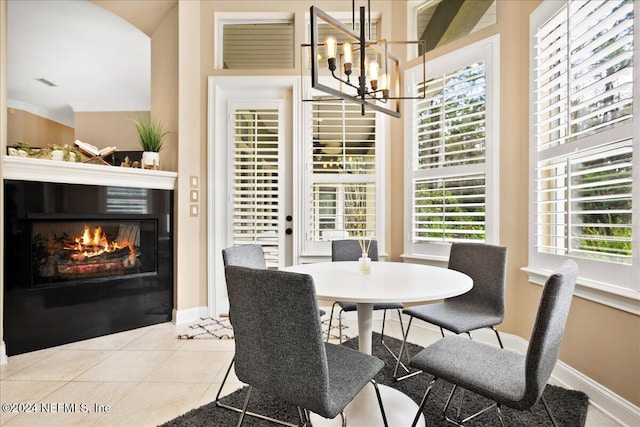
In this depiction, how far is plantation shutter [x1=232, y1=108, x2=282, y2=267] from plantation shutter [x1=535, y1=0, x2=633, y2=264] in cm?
238

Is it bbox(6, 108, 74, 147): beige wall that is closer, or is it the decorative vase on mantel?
the decorative vase on mantel

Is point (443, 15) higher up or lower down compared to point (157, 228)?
higher up

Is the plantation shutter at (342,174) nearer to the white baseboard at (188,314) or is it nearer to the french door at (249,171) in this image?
the french door at (249,171)

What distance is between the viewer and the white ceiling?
129 inches

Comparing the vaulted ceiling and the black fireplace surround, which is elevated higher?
the vaulted ceiling

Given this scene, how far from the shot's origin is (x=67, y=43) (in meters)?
3.73

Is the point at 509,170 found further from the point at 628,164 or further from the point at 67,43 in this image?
the point at 67,43

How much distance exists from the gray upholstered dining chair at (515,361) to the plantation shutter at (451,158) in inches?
61.5

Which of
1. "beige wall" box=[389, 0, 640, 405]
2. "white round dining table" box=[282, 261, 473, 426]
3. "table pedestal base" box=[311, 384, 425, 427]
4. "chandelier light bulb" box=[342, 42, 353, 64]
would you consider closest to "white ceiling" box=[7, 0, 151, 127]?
"chandelier light bulb" box=[342, 42, 353, 64]

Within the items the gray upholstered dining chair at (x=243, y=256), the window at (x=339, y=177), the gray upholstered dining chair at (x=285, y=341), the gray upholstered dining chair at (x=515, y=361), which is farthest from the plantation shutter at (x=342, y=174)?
the gray upholstered dining chair at (x=285, y=341)

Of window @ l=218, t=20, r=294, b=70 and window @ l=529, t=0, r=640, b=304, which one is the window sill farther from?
window @ l=218, t=20, r=294, b=70

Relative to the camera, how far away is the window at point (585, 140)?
1.71 m

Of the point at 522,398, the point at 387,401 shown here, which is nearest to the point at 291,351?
the point at 522,398

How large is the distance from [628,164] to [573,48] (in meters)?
0.87
